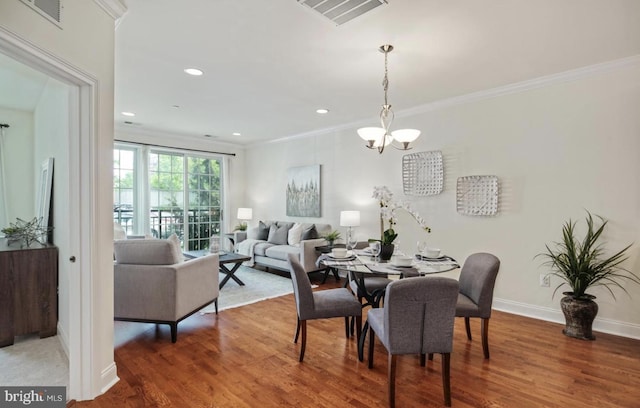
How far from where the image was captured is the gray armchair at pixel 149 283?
304 centimetres

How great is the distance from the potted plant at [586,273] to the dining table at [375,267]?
1.32 m

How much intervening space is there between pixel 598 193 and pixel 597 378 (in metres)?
1.82

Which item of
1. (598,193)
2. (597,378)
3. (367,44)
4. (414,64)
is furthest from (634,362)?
(367,44)

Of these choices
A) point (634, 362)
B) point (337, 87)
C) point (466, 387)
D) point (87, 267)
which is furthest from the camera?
point (337, 87)

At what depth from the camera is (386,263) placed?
2.78 meters

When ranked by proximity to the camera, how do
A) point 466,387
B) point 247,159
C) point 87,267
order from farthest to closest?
1. point 247,159
2. point 466,387
3. point 87,267

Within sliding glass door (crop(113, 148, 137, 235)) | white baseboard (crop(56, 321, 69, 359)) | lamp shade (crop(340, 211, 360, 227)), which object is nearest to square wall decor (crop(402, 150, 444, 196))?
lamp shade (crop(340, 211, 360, 227))

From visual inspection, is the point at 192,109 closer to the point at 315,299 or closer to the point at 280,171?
the point at 280,171

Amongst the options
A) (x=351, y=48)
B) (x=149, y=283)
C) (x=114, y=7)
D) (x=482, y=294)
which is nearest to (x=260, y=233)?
(x=149, y=283)

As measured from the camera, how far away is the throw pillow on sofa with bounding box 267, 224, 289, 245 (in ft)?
20.3

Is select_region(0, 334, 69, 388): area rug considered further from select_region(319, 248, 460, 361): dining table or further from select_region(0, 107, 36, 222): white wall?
select_region(0, 107, 36, 222): white wall

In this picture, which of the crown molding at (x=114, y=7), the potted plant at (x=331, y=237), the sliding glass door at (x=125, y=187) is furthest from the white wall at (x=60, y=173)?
the potted plant at (x=331, y=237)

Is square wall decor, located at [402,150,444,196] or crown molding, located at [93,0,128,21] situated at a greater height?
crown molding, located at [93,0,128,21]

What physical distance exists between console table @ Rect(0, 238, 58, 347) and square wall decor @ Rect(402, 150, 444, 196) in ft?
13.8
